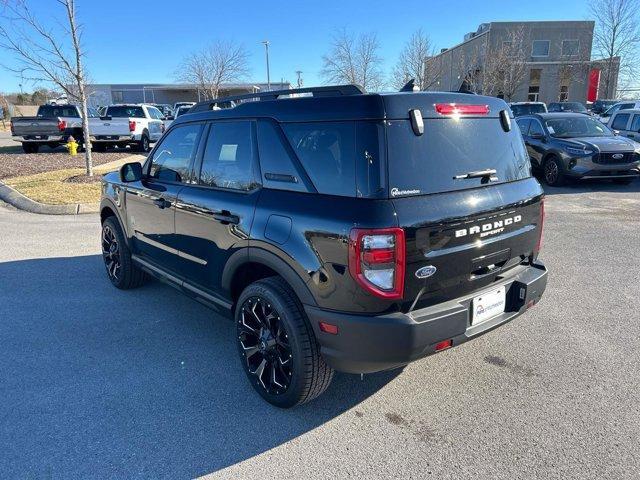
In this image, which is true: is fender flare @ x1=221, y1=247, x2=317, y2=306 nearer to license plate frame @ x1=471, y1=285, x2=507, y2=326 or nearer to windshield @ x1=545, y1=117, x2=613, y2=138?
license plate frame @ x1=471, y1=285, x2=507, y2=326

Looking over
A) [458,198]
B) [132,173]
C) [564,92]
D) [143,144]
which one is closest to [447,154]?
[458,198]

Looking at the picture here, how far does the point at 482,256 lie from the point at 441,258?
373 mm

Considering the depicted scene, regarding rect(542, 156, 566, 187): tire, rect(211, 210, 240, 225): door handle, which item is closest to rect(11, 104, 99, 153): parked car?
rect(542, 156, 566, 187): tire

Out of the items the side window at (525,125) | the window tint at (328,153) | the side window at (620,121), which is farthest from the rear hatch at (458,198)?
the side window at (620,121)

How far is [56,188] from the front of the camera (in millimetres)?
10594

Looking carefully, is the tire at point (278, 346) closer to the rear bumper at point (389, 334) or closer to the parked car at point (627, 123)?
the rear bumper at point (389, 334)

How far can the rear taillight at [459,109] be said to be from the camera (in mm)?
2709

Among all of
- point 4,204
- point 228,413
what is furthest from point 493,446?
point 4,204

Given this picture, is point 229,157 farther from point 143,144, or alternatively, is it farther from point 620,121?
point 143,144

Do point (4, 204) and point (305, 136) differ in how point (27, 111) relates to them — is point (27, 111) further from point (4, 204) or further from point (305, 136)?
point (305, 136)

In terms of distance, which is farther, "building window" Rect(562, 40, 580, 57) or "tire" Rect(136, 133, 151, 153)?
"building window" Rect(562, 40, 580, 57)

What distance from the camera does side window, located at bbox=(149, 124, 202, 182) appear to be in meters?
3.80

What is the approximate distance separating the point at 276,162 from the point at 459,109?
3.81ft

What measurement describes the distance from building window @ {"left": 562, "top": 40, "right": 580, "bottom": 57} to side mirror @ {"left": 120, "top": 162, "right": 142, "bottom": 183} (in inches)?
2091
